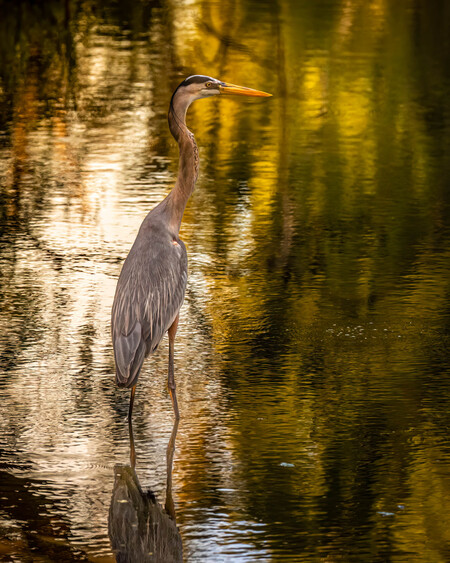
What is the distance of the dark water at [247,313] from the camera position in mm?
6492

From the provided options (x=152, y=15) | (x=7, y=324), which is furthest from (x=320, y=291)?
(x=152, y=15)

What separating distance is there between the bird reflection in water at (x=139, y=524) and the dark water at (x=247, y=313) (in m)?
0.03

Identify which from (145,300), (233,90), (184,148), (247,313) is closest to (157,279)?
(145,300)

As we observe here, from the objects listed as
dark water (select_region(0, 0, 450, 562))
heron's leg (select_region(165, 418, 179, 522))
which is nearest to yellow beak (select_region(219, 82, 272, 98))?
dark water (select_region(0, 0, 450, 562))

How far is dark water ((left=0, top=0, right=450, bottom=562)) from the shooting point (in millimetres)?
6492

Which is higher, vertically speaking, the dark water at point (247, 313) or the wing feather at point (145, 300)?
the wing feather at point (145, 300)

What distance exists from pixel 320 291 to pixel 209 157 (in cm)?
478

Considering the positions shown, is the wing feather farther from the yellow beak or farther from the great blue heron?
the yellow beak

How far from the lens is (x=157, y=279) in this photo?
7.70 metres

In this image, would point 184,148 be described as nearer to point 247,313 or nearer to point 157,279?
point 157,279

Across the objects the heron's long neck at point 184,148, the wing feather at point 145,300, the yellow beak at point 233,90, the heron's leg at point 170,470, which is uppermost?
the yellow beak at point 233,90

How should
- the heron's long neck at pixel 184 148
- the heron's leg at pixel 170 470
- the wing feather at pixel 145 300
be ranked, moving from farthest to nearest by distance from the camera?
the heron's long neck at pixel 184 148, the wing feather at pixel 145 300, the heron's leg at pixel 170 470

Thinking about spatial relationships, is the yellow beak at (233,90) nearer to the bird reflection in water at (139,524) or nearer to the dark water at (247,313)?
the dark water at (247,313)

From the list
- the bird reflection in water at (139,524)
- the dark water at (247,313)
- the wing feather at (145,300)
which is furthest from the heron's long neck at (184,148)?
the bird reflection in water at (139,524)
